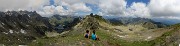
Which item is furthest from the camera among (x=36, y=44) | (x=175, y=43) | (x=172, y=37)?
(x=172, y=37)

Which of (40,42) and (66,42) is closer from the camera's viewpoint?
(40,42)

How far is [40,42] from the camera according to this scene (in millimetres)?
49000

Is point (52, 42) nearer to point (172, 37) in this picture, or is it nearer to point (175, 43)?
point (175, 43)

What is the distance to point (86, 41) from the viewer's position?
53.5 metres

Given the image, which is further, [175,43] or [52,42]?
[175,43]

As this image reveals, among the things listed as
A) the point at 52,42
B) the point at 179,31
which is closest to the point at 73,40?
the point at 52,42

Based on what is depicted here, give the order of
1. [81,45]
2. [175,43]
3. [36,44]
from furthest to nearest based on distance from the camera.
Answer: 1. [175,43]
2. [81,45]
3. [36,44]

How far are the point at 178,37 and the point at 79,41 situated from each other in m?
32.8

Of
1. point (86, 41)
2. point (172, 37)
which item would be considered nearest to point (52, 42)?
point (86, 41)

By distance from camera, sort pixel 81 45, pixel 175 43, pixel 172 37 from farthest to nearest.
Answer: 1. pixel 172 37
2. pixel 175 43
3. pixel 81 45

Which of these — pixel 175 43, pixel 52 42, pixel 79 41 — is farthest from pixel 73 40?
pixel 175 43

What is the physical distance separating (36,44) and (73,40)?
783cm

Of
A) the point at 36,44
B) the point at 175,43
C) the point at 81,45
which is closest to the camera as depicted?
the point at 36,44

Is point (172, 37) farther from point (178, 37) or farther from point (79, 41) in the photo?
point (79, 41)
